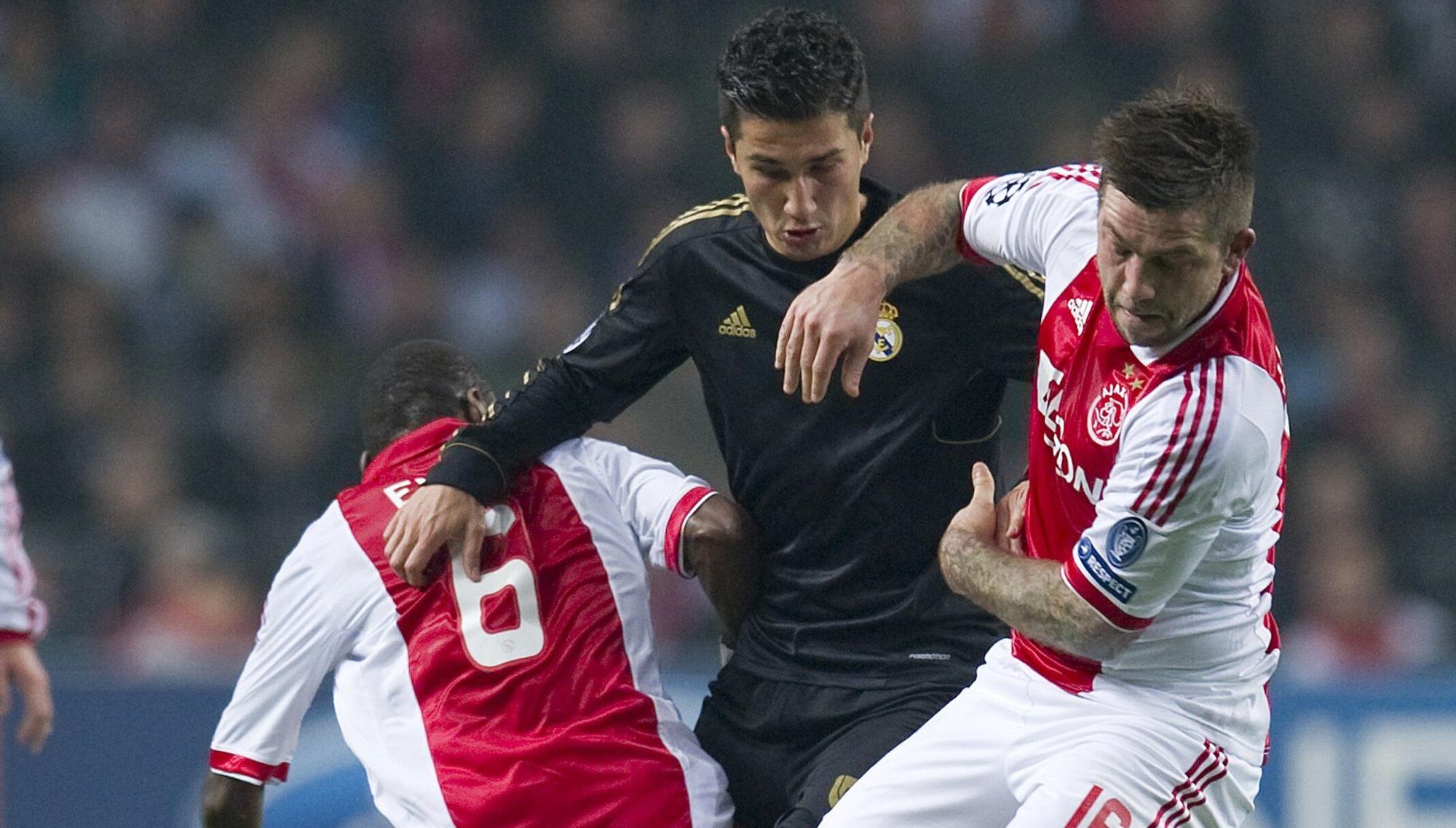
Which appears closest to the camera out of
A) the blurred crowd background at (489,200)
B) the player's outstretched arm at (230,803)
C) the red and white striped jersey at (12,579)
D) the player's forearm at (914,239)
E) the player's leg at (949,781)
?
the player's leg at (949,781)

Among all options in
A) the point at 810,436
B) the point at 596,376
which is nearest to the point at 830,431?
the point at 810,436

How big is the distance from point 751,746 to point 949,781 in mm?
629

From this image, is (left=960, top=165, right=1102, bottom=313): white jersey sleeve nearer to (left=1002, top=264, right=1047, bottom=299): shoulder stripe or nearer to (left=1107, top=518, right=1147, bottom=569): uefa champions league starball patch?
(left=1002, top=264, right=1047, bottom=299): shoulder stripe

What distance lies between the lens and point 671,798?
11.1ft

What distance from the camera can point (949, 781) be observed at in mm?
2992

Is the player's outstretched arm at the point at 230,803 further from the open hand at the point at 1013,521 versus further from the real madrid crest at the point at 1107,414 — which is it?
the real madrid crest at the point at 1107,414

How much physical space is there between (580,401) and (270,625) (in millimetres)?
696

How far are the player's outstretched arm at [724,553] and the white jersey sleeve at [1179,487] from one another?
2.84 feet

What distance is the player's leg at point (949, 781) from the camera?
298 cm

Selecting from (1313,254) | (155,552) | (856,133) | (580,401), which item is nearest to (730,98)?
(856,133)

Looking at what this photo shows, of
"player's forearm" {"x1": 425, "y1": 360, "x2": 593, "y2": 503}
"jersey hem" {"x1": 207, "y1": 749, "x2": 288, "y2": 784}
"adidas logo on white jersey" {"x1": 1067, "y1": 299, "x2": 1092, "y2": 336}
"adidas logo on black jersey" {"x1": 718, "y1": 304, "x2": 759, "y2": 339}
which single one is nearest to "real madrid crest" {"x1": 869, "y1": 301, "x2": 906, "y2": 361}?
"adidas logo on black jersey" {"x1": 718, "y1": 304, "x2": 759, "y2": 339}

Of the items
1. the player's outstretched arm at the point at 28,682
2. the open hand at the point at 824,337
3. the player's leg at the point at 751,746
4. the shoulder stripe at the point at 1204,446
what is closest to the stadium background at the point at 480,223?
the player's outstretched arm at the point at 28,682

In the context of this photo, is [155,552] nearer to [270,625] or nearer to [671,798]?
[270,625]

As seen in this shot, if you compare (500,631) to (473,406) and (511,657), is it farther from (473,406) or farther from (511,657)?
(473,406)
